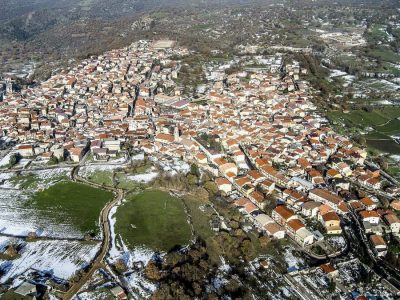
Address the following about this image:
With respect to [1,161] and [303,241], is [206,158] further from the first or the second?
[1,161]

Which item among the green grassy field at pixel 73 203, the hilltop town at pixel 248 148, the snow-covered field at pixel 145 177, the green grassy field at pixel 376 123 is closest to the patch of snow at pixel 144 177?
the snow-covered field at pixel 145 177

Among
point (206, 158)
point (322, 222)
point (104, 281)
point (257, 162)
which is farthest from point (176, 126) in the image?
point (104, 281)

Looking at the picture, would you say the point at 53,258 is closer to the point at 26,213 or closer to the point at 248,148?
the point at 26,213

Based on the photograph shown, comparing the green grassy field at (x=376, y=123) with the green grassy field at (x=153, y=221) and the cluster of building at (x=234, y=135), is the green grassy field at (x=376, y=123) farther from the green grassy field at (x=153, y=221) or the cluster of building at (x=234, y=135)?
the green grassy field at (x=153, y=221)

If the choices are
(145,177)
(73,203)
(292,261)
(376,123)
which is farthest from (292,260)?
(376,123)

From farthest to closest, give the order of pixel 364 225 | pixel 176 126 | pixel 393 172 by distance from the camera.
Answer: pixel 176 126 → pixel 393 172 → pixel 364 225
